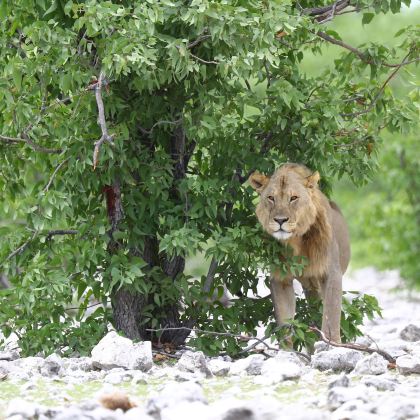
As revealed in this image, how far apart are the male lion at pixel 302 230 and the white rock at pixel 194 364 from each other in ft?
3.55

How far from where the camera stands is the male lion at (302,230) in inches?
319

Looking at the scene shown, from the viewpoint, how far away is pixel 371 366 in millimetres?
6922

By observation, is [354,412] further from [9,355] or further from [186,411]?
[9,355]

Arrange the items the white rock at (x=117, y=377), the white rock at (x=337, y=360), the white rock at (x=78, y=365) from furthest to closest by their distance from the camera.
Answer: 1. the white rock at (x=78, y=365)
2. the white rock at (x=337, y=360)
3. the white rock at (x=117, y=377)

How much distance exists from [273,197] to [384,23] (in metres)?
31.8

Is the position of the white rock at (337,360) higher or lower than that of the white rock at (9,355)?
higher

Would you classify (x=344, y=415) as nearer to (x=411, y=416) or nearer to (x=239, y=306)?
(x=411, y=416)

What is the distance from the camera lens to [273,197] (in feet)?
26.6

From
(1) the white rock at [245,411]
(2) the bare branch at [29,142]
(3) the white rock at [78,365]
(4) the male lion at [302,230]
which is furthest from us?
(4) the male lion at [302,230]

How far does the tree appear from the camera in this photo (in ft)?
23.2

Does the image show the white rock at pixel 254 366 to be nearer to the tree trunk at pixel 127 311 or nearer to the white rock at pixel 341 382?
the white rock at pixel 341 382

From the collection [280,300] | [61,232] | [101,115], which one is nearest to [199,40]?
[101,115]

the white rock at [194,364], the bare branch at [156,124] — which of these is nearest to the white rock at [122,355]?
the white rock at [194,364]

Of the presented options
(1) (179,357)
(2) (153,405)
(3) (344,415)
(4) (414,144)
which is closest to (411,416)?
(3) (344,415)
